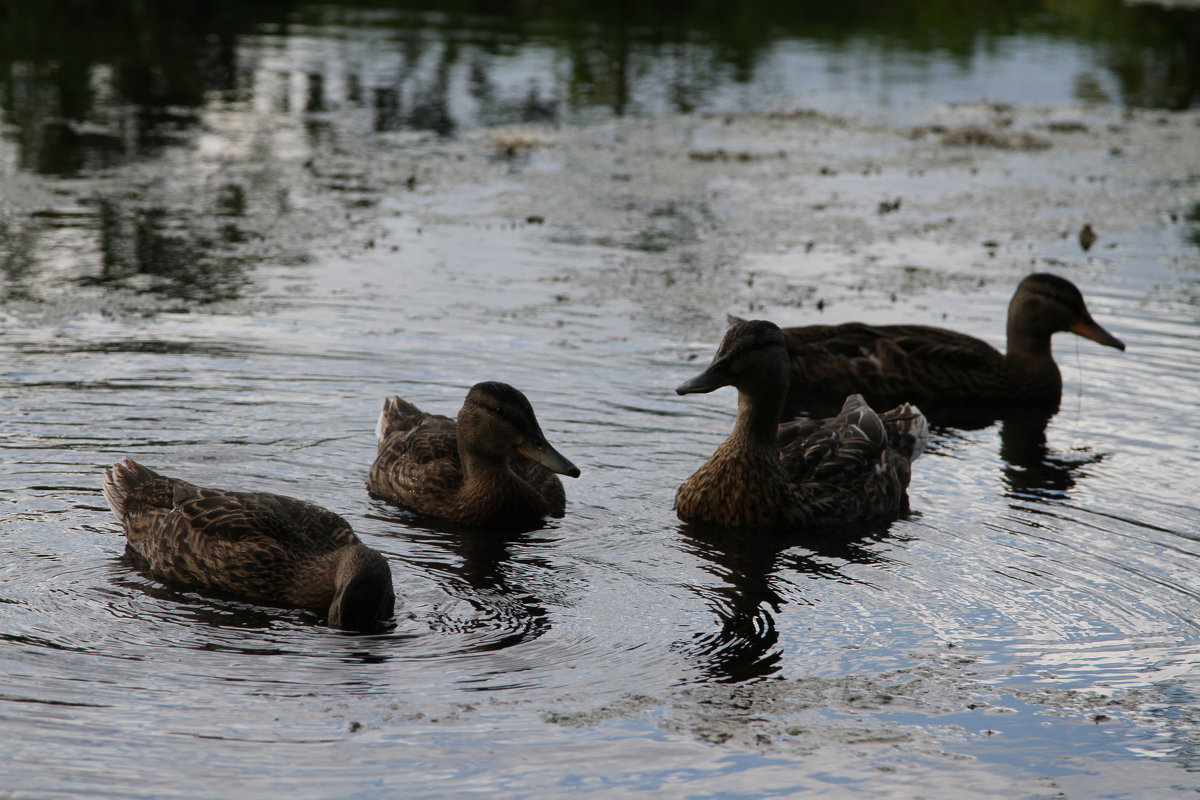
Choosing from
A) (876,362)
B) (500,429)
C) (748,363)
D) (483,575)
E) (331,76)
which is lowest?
(483,575)

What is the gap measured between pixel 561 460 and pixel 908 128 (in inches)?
625

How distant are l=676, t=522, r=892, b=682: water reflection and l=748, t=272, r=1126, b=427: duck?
295cm

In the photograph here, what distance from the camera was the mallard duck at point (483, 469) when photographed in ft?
28.4

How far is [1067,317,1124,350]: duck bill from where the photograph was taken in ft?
40.1

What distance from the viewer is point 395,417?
988 cm

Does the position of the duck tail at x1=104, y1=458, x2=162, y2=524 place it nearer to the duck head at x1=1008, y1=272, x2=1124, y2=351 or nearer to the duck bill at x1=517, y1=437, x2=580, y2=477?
the duck bill at x1=517, y1=437, x2=580, y2=477

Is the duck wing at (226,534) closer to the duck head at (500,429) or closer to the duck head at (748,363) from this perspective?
the duck head at (500,429)

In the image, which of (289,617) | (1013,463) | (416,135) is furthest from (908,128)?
(289,617)

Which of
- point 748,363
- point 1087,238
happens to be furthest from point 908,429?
point 1087,238

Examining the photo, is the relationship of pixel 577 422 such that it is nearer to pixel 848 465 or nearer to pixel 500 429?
pixel 500 429

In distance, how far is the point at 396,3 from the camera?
33.2 m

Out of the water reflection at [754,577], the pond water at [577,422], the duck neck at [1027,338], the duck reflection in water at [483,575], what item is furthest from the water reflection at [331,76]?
the duck neck at [1027,338]

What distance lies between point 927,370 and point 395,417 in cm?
422

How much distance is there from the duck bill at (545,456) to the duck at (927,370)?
3.44 metres
